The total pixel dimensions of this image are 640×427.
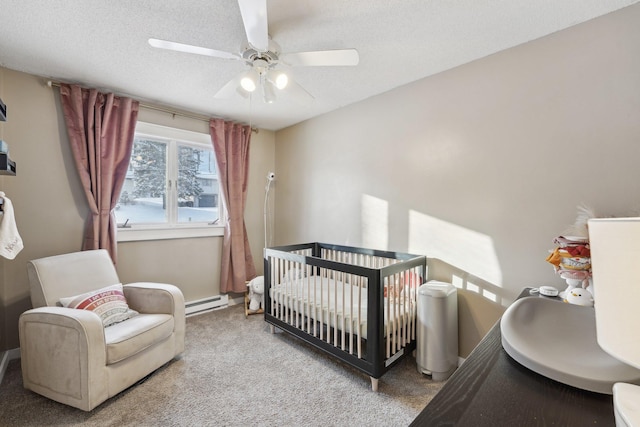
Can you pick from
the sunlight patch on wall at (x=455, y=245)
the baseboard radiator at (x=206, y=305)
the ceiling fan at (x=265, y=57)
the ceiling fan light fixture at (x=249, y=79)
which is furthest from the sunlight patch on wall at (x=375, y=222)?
the baseboard radiator at (x=206, y=305)

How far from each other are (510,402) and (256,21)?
1621 mm

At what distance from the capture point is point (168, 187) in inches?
123

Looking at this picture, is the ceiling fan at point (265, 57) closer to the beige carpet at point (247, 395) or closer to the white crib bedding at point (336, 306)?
the white crib bedding at point (336, 306)

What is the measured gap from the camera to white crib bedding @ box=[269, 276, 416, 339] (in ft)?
6.55

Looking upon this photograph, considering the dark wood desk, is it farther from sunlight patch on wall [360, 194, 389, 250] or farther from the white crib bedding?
sunlight patch on wall [360, 194, 389, 250]

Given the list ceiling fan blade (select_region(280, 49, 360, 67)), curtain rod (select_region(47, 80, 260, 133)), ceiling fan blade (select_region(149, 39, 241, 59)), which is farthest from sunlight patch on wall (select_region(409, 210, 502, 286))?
curtain rod (select_region(47, 80, 260, 133))

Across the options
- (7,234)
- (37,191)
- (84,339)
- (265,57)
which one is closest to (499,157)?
(265,57)

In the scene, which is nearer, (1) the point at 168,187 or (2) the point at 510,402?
(2) the point at 510,402

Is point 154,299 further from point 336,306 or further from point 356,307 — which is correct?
point 356,307

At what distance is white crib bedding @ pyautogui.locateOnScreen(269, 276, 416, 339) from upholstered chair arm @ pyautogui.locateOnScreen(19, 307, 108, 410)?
1333mm

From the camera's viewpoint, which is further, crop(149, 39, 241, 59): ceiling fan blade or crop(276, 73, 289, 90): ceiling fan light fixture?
crop(276, 73, 289, 90): ceiling fan light fixture

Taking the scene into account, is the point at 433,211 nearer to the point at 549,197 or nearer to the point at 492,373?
the point at 549,197

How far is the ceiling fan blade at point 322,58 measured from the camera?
152 centimetres

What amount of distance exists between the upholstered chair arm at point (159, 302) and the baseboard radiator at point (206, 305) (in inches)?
38.5
